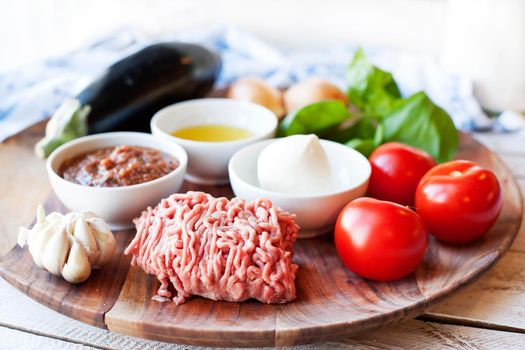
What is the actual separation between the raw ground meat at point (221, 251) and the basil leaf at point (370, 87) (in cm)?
104

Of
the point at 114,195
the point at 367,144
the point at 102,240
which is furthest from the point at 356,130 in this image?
the point at 102,240

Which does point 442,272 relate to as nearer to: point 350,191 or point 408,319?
point 408,319

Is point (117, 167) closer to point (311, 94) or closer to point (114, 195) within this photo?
point (114, 195)

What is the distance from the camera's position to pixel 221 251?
1699mm

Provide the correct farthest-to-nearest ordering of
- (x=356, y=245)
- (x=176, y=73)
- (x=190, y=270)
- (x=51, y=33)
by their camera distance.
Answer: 1. (x=51, y=33)
2. (x=176, y=73)
3. (x=356, y=245)
4. (x=190, y=270)

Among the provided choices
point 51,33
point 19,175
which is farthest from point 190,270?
point 51,33

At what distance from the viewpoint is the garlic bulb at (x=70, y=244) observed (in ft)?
5.74

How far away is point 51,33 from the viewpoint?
3934 mm

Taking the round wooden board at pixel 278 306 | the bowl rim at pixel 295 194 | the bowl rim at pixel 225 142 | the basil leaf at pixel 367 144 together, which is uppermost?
the bowl rim at pixel 295 194

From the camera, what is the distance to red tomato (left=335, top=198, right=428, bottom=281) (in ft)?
5.86

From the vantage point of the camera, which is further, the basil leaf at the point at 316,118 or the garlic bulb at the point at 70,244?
the basil leaf at the point at 316,118

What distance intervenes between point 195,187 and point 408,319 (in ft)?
3.60

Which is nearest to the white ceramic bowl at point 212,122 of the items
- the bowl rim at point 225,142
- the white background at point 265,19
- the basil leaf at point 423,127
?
the bowl rim at point 225,142

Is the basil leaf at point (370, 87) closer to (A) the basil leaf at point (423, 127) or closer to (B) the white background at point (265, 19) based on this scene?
(A) the basil leaf at point (423, 127)
